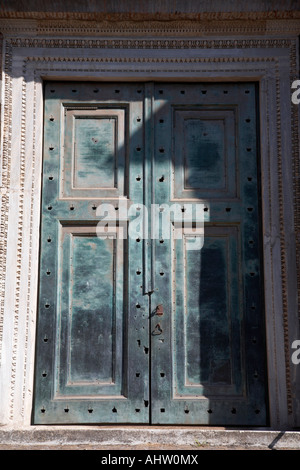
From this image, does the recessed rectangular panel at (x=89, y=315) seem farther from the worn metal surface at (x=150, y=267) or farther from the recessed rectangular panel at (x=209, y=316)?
the recessed rectangular panel at (x=209, y=316)

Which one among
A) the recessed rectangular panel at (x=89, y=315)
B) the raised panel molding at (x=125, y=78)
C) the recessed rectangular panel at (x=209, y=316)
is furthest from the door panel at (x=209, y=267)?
the recessed rectangular panel at (x=89, y=315)

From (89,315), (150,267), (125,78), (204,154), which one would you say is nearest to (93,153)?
(125,78)

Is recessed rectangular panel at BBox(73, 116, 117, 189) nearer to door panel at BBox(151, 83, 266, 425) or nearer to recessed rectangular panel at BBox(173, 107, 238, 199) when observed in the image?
door panel at BBox(151, 83, 266, 425)

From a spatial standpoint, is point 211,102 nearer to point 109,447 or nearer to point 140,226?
point 140,226

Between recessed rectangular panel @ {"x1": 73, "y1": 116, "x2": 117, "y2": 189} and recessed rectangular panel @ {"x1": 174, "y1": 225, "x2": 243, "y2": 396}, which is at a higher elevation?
recessed rectangular panel @ {"x1": 73, "y1": 116, "x2": 117, "y2": 189}

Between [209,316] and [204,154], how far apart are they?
1282 millimetres

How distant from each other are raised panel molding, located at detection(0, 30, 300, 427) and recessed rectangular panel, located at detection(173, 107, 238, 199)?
0.27 metres

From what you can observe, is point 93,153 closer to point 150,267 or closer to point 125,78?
point 125,78

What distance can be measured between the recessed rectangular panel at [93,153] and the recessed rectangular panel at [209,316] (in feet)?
2.45

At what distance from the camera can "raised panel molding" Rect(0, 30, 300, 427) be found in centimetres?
499

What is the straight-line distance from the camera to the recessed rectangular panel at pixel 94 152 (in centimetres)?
536

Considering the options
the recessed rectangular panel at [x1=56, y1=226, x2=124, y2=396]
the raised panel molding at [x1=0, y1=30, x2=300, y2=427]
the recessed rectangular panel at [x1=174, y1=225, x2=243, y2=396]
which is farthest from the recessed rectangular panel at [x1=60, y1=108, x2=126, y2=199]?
the recessed rectangular panel at [x1=174, y1=225, x2=243, y2=396]

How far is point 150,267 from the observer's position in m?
5.18

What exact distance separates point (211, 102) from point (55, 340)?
88.5 inches
